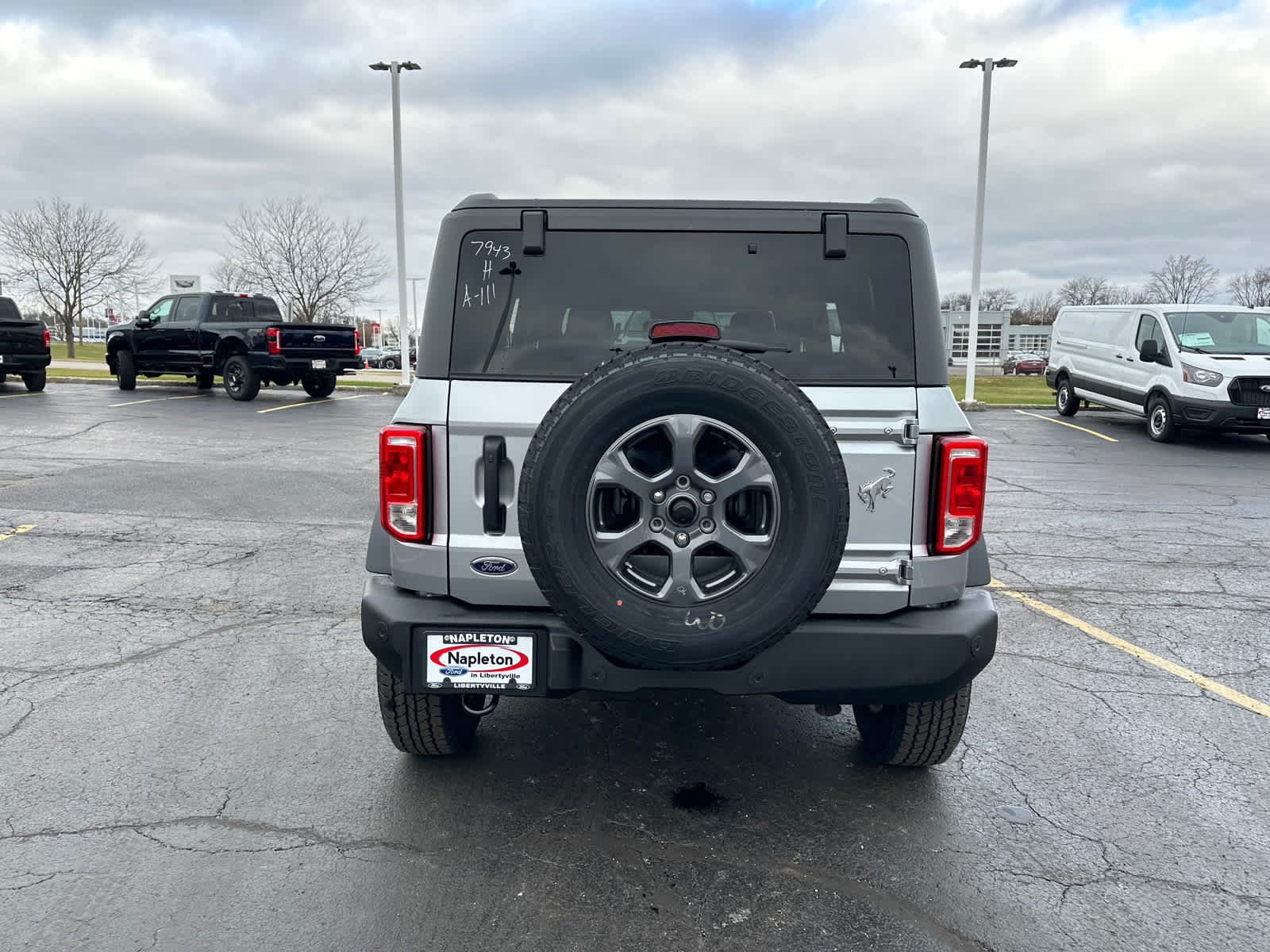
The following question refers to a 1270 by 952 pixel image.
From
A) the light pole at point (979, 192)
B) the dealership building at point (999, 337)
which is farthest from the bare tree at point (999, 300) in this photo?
the light pole at point (979, 192)

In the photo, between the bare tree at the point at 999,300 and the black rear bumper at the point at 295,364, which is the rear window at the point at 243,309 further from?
the bare tree at the point at 999,300

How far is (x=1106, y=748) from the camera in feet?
12.2

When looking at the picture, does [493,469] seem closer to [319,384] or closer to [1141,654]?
[1141,654]

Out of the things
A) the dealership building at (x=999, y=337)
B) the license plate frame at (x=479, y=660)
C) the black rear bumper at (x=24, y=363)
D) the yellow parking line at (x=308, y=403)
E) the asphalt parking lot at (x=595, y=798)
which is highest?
the dealership building at (x=999, y=337)

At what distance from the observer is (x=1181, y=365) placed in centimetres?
1373

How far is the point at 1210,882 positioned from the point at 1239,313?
14.1 m

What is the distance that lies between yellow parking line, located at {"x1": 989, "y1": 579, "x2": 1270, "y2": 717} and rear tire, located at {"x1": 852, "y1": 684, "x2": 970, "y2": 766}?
1815 millimetres

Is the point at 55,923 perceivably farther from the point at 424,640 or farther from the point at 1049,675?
the point at 1049,675

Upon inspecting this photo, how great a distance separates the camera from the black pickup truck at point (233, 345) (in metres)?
18.0

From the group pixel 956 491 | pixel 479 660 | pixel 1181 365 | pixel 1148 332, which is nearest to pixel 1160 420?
pixel 1181 365

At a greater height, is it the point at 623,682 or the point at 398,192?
the point at 398,192

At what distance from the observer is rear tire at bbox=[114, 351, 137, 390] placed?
66.1 ft

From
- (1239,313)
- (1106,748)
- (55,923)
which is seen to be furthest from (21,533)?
(1239,313)

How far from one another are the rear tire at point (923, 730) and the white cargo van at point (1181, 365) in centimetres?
1228
